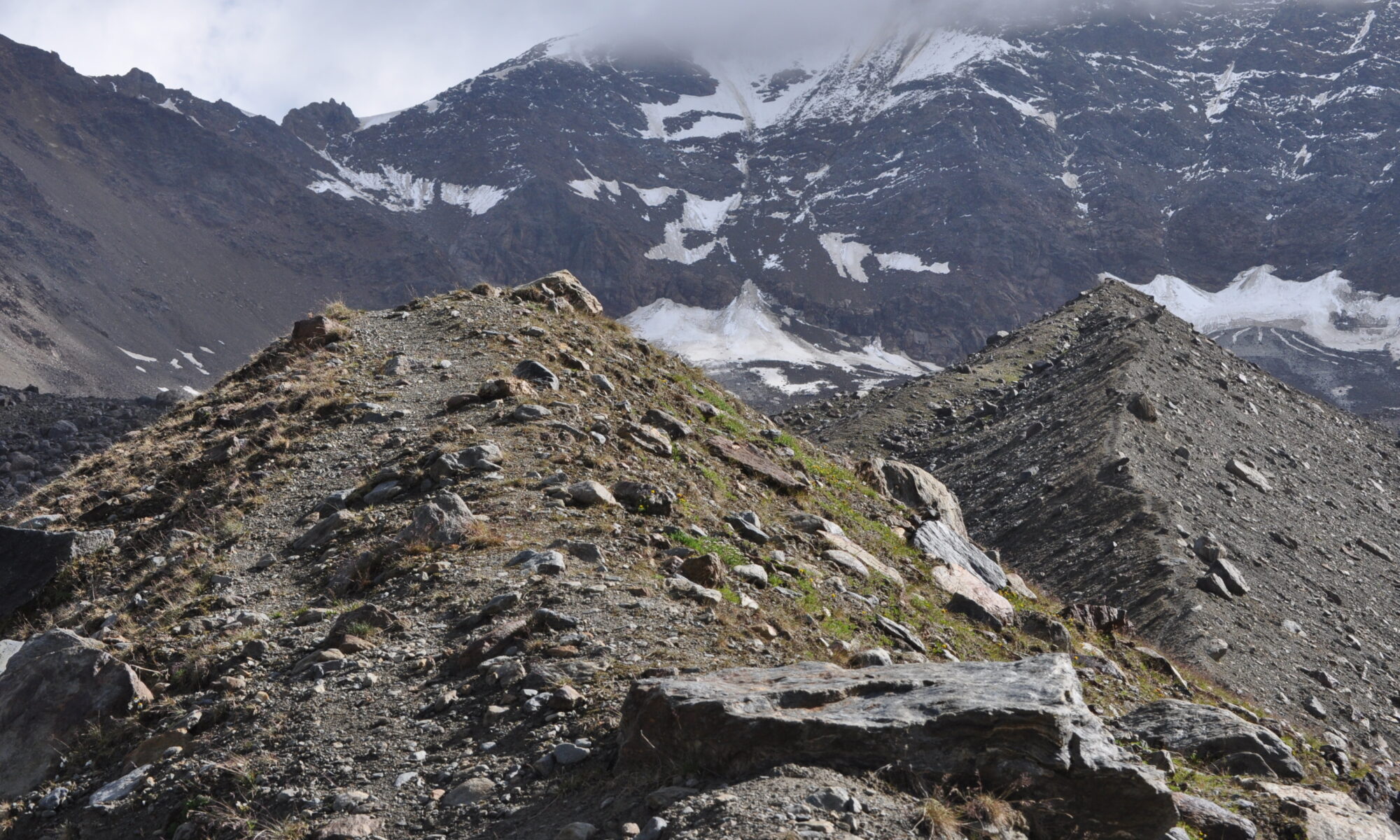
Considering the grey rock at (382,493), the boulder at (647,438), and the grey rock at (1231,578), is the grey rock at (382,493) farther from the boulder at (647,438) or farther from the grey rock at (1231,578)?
the grey rock at (1231,578)

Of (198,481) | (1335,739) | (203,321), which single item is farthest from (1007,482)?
(203,321)

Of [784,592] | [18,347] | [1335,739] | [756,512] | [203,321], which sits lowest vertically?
[1335,739]

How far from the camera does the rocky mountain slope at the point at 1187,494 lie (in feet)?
59.3

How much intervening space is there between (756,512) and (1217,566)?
13.2m

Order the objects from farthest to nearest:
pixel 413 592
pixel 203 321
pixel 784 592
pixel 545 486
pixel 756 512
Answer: pixel 203 321 < pixel 756 512 < pixel 545 486 < pixel 784 592 < pixel 413 592

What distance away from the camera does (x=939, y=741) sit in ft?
18.6

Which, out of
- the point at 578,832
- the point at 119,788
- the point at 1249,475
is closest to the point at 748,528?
the point at 578,832

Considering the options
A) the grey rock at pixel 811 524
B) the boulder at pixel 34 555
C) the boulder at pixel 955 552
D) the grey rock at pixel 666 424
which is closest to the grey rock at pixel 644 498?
the grey rock at pixel 811 524

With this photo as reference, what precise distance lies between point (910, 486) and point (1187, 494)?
9.60 metres

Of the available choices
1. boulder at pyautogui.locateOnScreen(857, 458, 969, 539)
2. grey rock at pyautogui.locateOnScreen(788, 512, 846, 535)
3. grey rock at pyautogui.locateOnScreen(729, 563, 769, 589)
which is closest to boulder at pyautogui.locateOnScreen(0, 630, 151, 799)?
grey rock at pyautogui.locateOnScreen(729, 563, 769, 589)

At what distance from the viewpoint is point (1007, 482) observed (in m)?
26.8

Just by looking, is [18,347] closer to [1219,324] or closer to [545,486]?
[545,486]

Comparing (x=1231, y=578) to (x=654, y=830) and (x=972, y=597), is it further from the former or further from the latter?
(x=654, y=830)

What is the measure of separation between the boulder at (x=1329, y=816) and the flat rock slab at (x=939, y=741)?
2955 millimetres
